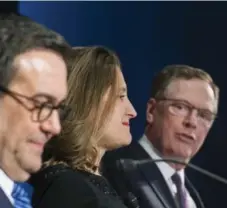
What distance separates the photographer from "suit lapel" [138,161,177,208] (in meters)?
1.70

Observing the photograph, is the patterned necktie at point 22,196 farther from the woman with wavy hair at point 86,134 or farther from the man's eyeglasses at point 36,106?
the man's eyeglasses at point 36,106

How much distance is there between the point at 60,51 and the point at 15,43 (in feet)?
0.35

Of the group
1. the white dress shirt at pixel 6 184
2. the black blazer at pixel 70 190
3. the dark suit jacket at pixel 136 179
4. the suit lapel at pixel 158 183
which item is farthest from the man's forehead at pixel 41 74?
the suit lapel at pixel 158 183

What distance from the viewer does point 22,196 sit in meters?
1.26

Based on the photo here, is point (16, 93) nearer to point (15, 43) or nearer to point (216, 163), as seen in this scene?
point (15, 43)

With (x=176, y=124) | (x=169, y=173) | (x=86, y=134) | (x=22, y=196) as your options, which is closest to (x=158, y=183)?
(x=169, y=173)

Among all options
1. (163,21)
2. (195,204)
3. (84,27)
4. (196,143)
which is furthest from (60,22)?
(195,204)

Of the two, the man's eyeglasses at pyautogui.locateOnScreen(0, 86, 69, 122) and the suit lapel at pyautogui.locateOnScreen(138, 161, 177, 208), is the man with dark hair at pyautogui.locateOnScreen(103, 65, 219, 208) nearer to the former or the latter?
the suit lapel at pyautogui.locateOnScreen(138, 161, 177, 208)

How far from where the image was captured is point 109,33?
223 cm

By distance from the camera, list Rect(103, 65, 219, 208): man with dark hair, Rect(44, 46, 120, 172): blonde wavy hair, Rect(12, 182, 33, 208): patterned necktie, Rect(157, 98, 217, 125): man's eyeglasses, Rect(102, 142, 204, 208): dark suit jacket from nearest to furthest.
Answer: Rect(12, 182, 33, 208): patterned necktie
Rect(44, 46, 120, 172): blonde wavy hair
Rect(102, 142, 204, 208): dark suit jacket
Rect(103, 65, 219, 208): man with dark hair
Rect(157, 98, 217, 125): man's eyeglasses

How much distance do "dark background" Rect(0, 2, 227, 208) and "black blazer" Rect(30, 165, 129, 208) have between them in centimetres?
83

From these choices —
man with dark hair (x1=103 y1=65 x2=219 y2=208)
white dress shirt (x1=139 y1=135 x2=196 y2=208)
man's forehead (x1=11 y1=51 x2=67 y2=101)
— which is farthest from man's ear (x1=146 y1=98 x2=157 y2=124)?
man's forehead (x1=11 y1=51 x2=67 y2=101)

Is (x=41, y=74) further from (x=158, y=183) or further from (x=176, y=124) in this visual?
(x=176, y=124)

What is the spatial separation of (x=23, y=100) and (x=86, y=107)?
0.37m
